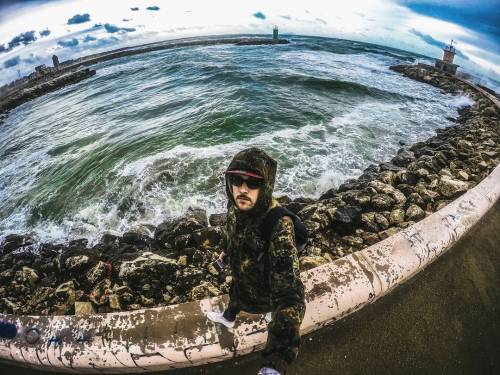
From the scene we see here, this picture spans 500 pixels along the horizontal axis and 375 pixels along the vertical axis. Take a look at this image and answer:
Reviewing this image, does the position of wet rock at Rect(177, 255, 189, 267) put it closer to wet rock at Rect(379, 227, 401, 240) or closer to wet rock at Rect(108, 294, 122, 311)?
wet rock at Rect(108, 294, 122, 311)

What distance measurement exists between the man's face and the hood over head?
2 centimetres

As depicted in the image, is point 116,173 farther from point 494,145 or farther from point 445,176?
point 494,145

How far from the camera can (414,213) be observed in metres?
3.57

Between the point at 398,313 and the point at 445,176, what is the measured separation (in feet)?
10.5

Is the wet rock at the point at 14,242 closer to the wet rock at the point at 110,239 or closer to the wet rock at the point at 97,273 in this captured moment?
the wet rock at the point at 110,239

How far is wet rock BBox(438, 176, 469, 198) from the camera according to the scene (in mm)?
3928

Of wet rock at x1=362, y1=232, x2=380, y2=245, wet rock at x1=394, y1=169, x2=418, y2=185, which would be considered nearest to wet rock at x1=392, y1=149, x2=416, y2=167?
wet rock at x1=394, y1=169, x2=418, y2=185

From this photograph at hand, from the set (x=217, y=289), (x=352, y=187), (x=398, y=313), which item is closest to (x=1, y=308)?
(x=217, y=289)

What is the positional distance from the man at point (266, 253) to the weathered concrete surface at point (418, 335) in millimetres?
921

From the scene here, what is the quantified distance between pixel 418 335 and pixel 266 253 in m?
1.78

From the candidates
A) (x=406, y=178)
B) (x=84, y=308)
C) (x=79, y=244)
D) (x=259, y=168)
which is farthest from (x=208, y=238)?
(x=406, y=178)

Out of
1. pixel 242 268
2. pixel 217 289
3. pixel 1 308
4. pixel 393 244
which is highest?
pixel 242 268

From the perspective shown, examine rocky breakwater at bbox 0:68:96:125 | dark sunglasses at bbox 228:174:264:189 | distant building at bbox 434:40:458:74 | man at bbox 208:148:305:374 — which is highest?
dark sunglasses at bbox 228:174:264:189

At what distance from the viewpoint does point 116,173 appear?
7.09 m
